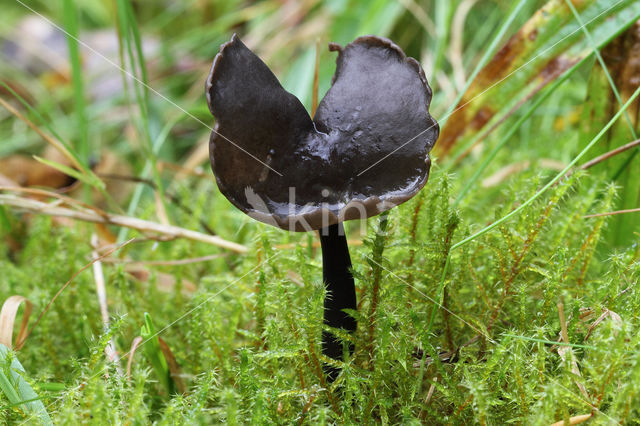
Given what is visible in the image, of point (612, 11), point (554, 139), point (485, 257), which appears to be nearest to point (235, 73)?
point (485, 257)

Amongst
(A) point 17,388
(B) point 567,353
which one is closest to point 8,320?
(A) point 17,388

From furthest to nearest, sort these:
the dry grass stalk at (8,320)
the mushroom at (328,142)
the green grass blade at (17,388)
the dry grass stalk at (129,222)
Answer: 1. the dry grass stalk at (129,222)
2. the dry grass stalk at (8,320)
3. the green grass blade at (17,388)
4. the mushroom at (328,142)

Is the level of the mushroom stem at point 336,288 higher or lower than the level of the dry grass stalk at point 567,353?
higher

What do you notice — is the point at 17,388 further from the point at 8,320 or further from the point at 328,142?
the point at 328,142

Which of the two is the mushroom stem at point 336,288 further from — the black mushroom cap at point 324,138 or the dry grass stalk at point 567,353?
the dry grass stalk at point 567,353

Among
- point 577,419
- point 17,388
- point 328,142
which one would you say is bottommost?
point 577,419

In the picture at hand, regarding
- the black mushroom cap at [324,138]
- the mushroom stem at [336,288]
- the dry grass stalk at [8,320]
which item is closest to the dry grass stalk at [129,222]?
the dry grass stalk at [8,320]

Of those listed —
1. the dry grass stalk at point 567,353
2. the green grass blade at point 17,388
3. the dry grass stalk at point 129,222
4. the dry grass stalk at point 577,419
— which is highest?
the dry grass stalk at point 129,222

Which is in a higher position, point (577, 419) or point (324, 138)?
point (324, 138)

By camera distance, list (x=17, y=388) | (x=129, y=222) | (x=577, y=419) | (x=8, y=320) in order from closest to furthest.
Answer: (x=577, y=419)
(x=17, y=388)
(x=8, y=320)
(x=129, y=222)
